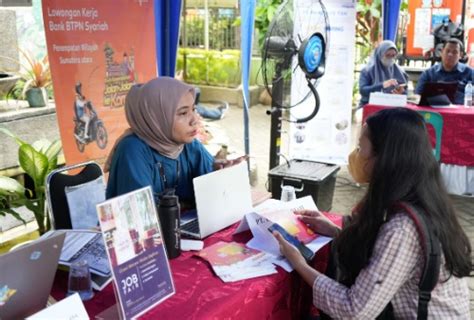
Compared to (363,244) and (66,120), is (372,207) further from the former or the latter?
(66,120)

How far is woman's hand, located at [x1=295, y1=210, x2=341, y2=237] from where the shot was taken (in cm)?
196

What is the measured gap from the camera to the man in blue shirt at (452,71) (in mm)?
5312

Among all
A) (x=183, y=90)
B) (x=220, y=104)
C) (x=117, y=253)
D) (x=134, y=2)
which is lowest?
(x=220, y=104)

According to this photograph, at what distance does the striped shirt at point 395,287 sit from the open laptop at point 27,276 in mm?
770

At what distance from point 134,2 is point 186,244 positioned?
6.61 ft

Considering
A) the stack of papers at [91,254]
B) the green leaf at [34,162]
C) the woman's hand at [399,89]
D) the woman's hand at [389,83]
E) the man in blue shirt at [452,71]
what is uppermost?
the man in blue shirt at [452,71]

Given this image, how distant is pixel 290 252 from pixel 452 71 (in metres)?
4.41

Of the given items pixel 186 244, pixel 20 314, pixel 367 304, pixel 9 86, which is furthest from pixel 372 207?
pixel 9 86

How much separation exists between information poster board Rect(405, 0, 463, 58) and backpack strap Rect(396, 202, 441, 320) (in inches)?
324

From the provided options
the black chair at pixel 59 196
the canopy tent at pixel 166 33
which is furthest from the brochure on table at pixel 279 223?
the canopy tent at pixel 166 33

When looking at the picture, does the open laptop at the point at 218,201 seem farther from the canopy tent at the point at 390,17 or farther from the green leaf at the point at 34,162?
the canopy tent at the point at 390,17

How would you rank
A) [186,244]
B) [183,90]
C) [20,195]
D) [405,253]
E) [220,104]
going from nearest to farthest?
[405,253] → [186,244] → [183,90] → [20,195] → [220,104]

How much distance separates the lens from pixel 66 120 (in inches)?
121

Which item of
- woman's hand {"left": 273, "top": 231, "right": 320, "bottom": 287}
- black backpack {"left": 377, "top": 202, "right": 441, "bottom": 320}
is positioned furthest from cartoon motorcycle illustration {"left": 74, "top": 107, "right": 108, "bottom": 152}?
black backpack {"left": 377, "top": 202, "right": 441, "bottom": 320}
